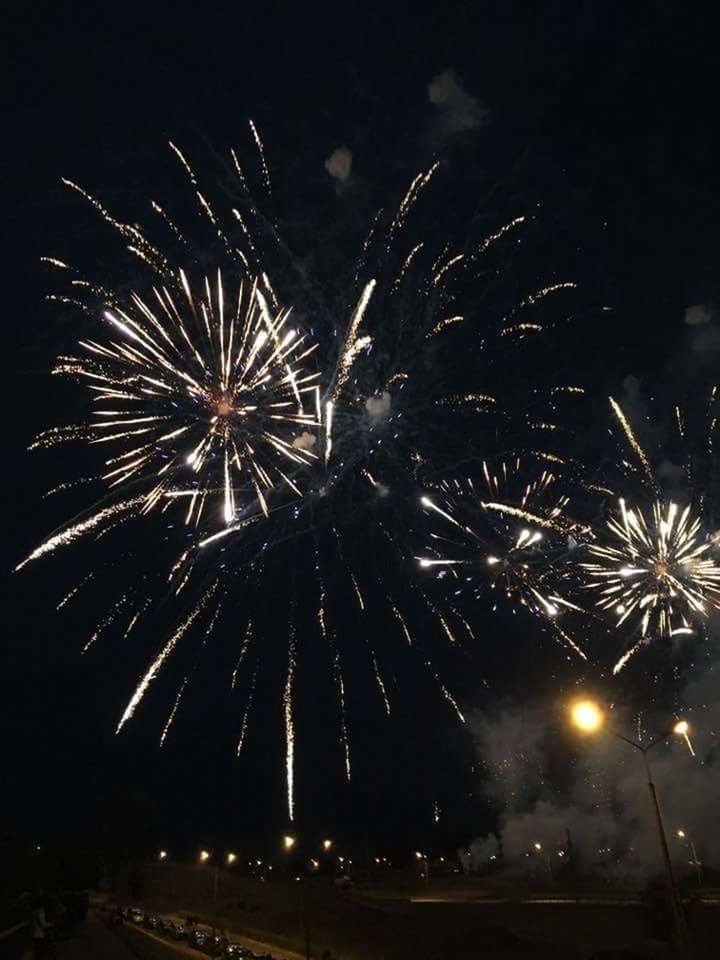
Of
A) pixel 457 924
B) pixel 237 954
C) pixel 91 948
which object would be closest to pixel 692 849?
pixel 457 924

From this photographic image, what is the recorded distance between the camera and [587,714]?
1809 centimetres

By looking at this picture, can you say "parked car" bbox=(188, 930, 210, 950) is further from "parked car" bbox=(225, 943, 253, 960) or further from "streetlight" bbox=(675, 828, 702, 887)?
"streetlight" bbox=(675, 828, 702, 887)

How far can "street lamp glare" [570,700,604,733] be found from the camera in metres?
18.0

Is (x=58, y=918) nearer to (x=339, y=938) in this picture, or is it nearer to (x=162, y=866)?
(x=339, y=938)

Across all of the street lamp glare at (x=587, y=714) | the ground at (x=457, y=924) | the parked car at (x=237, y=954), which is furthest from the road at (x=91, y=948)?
the street lamp glare at (x=587, y=714)

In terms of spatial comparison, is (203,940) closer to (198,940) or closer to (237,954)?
(198,940)

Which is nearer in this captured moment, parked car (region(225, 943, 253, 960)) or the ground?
the ground

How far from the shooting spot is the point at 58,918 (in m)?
54.2

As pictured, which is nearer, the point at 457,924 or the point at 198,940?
the point at 457,924

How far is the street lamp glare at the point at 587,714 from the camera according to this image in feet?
59.1

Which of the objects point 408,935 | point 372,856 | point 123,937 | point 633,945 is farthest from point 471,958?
point 372,856

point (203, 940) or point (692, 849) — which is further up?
point (692, 849)

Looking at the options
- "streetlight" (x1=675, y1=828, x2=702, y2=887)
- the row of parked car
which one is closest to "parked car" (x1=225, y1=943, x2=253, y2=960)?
the row of parked car

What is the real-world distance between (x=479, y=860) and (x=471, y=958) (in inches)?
3204
